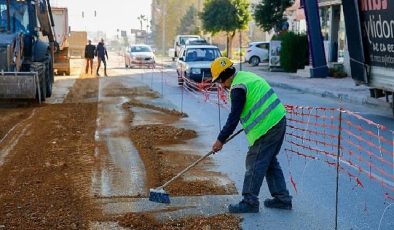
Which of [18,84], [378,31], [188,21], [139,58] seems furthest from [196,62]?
[188,21]

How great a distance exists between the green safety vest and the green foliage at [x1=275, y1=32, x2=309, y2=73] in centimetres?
2617

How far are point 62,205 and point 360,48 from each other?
1055 centimetres

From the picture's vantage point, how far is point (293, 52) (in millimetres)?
33188

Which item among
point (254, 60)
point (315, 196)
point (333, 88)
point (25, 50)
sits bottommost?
point (315, 196)

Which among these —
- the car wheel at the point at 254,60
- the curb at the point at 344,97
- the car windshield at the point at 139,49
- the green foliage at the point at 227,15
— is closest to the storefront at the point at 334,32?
the curb at the point at 344,97

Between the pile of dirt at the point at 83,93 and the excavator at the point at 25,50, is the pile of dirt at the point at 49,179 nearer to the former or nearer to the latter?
the excavator at the point at 25,50

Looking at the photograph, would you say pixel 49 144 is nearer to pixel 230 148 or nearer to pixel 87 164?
pixel 87 164

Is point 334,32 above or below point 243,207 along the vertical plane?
above

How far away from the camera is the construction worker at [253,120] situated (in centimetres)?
644

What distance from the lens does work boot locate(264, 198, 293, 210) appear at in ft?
22.4

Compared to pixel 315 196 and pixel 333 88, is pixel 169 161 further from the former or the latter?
pixel 333 88

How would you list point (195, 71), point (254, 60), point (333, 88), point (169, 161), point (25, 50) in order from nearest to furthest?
point (169, 161), point (25, 50), point (333, 88), point (195, 71), point (254, 60)

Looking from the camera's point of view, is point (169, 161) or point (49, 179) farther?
point (169, 161)

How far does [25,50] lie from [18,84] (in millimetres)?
2722
